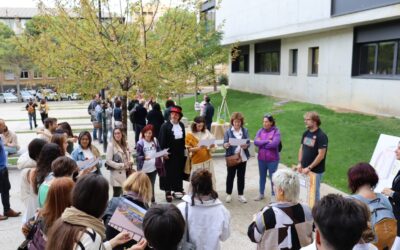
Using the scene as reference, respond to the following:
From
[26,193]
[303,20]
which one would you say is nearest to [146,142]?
[26,193]

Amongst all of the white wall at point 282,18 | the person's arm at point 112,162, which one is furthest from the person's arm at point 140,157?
the white wall at point 282,18

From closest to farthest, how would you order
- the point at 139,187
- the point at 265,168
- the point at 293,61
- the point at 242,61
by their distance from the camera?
the point at 139,187, the point at 265,168, the point at 293,61, the point at 242,61

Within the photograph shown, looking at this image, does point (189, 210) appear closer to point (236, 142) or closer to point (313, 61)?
point (236, 142)

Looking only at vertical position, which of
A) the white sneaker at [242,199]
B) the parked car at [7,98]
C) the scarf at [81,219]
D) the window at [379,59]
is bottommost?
the parked car at [7,98]

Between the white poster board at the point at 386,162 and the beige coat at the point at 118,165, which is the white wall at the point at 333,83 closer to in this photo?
the white poster board at the point at 386,162

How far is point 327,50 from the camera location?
20.3 metres

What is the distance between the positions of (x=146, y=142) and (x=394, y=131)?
10.2m

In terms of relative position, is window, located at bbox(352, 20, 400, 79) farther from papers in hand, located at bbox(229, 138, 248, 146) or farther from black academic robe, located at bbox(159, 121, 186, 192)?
black academic robe, located at bbox(159, 121, 186, 192)

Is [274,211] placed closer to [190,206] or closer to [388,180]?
[190,206]

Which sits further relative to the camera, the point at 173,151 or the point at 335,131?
the point at 335,131

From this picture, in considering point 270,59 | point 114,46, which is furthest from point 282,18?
point 114,46

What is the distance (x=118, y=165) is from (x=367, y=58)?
50.0 feet

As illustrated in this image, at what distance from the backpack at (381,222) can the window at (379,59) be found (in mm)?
14562

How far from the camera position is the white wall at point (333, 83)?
16.5 metres
